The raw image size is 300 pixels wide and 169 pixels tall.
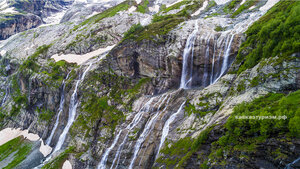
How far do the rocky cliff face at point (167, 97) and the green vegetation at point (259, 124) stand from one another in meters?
0.08

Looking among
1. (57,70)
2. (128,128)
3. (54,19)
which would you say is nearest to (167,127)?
(128,128)

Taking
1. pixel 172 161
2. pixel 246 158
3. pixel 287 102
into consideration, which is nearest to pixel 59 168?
pixel 172 161

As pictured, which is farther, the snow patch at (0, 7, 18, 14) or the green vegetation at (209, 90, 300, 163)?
the snow patch at (0, 7, 18, 14)

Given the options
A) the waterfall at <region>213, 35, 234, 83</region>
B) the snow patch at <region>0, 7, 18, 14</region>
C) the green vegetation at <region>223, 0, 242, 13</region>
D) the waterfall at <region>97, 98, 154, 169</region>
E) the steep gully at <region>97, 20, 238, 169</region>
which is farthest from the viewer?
the snow patch at <region>0, 7, 18, 14</region>

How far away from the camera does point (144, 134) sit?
27938 millimetres

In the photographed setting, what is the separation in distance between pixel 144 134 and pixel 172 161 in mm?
8249

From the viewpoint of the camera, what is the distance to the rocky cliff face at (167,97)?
14.9m

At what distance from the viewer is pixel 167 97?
31.4 metres

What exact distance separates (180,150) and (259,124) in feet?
33.2

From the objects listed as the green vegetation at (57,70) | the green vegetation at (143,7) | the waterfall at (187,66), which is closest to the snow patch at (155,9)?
the green vegetation at (143,7)

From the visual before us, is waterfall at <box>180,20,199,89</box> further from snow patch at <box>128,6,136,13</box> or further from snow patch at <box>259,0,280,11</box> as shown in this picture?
snow patch at <box>128,6,136,13</box>

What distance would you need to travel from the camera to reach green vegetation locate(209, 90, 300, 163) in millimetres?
12062

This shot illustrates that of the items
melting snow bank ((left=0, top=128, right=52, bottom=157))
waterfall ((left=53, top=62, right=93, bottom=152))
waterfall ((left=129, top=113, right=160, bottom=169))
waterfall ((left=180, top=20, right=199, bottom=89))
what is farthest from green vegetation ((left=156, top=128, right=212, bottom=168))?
melting snow bank ((left=0, top=128, right=52, bottom=157))

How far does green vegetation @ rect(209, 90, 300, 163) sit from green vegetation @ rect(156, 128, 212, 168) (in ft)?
5.94
